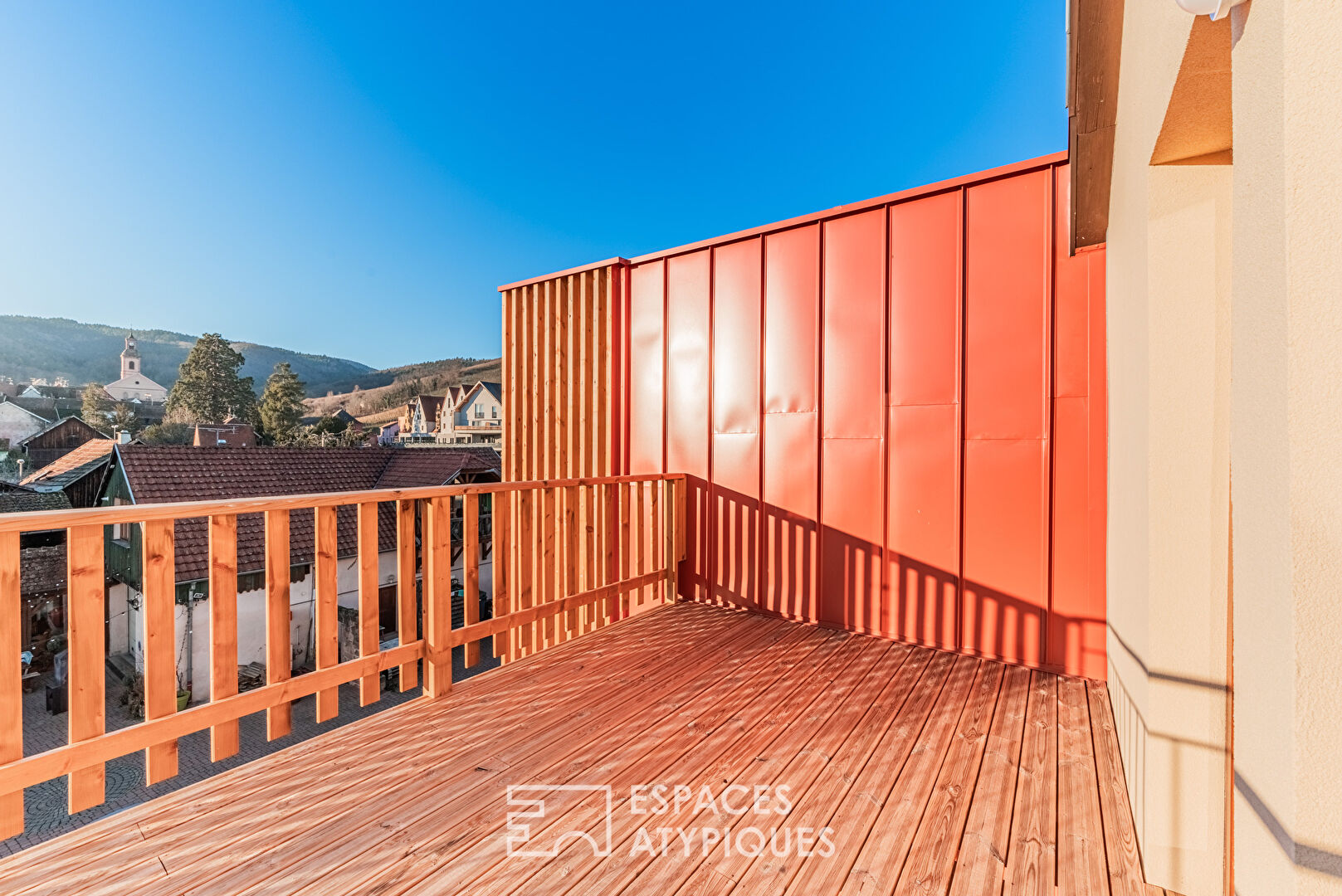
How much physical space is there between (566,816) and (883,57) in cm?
1842

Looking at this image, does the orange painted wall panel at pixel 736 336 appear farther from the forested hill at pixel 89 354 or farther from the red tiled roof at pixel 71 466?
the forested hill at pixel 89 354

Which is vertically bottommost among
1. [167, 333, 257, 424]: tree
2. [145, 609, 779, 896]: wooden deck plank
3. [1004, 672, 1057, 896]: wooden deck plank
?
[1004, 672, 1057, 896]: wooden deck plank

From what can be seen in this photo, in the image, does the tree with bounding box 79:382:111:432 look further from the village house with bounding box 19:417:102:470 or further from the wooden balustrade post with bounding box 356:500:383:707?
the wooden balustrade post with bounding box 356:500:383:707

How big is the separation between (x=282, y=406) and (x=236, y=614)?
1798 inches

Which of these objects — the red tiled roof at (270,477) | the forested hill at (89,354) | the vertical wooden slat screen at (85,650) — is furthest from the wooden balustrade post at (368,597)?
the forested hill at (89,354)

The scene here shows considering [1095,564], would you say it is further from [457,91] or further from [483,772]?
[457,91]

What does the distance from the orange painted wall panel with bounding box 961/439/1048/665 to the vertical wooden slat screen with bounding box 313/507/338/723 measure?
10.7 ft

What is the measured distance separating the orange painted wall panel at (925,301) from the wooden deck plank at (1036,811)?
68.1 inches

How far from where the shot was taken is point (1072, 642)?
288 centimetres

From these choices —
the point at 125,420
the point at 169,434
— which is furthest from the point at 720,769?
the point at 125,420

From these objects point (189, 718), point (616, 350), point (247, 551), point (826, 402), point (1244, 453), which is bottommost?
point (247, 551)

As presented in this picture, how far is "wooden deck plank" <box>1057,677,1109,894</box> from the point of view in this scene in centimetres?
151

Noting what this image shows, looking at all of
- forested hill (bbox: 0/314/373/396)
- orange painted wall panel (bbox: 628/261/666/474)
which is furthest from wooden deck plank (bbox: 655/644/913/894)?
forested hill (bbox: 0/314/373/396)

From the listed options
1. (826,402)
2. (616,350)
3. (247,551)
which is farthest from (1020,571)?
(247,551)
